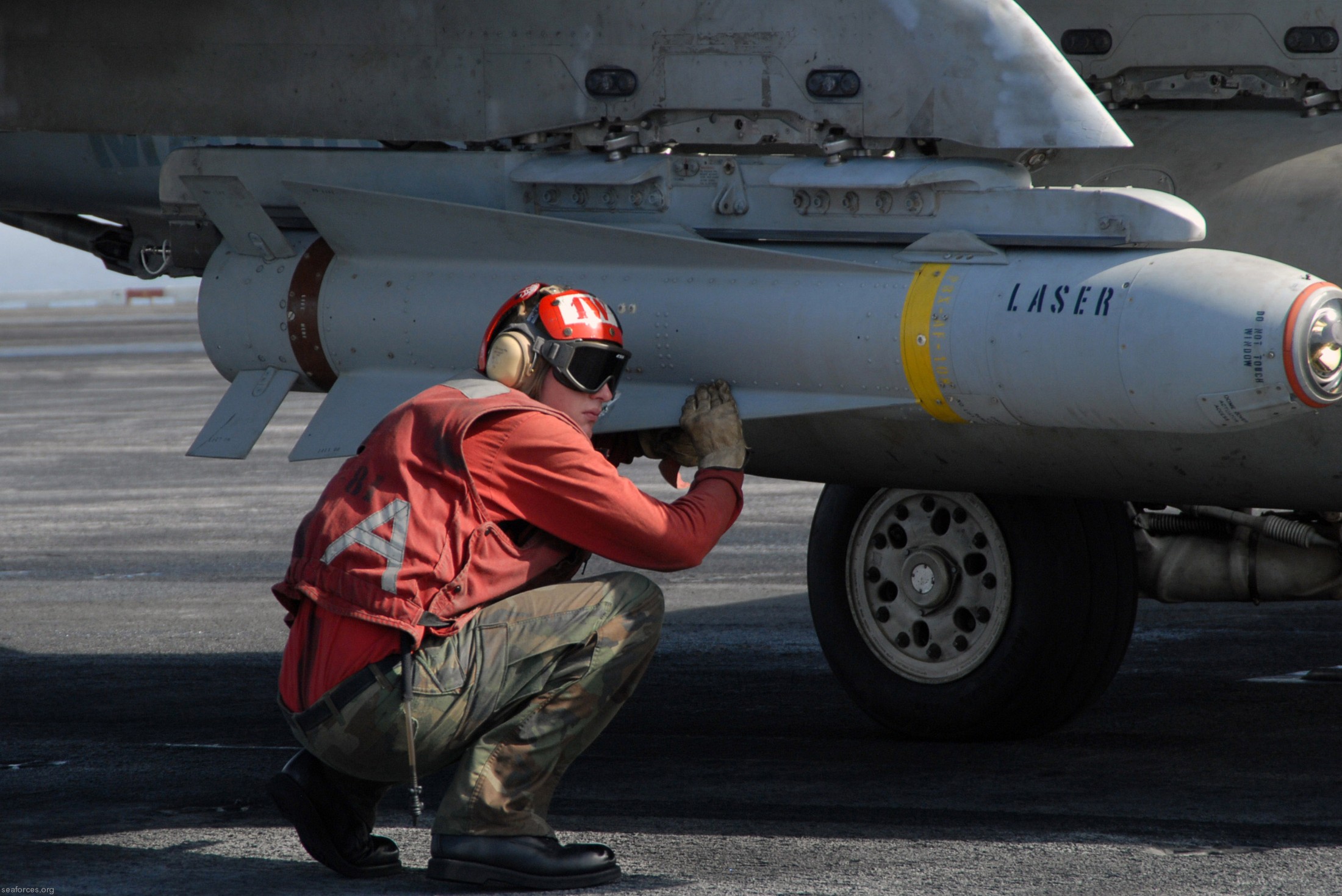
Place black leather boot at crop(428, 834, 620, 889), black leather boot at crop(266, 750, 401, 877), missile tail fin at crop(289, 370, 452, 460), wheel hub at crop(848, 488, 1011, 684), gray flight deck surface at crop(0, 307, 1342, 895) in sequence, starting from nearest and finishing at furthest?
black leather boot at crop(428, 834, 620, 889), black leather boot at crop(266, 750, 401, 877), gray flight deck surface at crop(0, 307, 1342, 895), missile tail fin at crop(289, 370, 452, 460), wheel hub at crop(848, 488, 1011, 684)

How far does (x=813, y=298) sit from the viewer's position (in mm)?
5336

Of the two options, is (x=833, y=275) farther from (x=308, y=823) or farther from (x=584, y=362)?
(x=308, y=823)

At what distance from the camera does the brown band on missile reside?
6109 mm

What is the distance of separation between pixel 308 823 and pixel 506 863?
527 mm

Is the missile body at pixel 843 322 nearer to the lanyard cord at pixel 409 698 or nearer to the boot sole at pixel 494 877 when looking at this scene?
the lanyard cord at pixel 409 698

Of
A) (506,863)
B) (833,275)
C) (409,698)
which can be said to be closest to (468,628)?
(409,698)

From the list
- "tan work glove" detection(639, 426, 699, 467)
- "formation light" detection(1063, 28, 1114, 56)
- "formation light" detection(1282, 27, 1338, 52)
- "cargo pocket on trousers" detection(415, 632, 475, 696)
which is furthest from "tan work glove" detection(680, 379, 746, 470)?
"formation light" detection(1282, 27, 1338, 52)

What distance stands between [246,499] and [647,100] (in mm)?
8656

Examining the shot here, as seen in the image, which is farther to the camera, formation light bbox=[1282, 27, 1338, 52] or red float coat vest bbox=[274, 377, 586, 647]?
formation light bbox=[1282, 27, 1338, 52]

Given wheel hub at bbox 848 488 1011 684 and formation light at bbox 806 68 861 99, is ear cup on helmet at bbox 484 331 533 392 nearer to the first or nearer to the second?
formation light at bbox 806 68 861 99

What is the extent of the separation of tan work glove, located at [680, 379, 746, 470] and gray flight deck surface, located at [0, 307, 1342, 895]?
3.46 feet

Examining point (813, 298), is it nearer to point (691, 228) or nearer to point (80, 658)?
point (691, 228)

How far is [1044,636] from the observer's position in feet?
19.7

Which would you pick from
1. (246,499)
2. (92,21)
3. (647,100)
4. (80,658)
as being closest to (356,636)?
(647,100)
